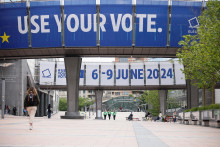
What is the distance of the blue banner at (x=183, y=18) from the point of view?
29922mm

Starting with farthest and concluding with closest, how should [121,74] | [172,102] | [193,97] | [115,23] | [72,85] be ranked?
1. [172,102]
2. [121,74]
3. [193,97]
4. [72,85]
5. [115,23]

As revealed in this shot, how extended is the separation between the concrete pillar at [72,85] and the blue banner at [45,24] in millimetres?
2981

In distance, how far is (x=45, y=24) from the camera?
2986 cm

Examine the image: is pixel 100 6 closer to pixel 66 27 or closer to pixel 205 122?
pixel 66 27

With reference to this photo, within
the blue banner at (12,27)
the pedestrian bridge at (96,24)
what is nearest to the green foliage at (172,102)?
the pedestrian bridge at (96,24)

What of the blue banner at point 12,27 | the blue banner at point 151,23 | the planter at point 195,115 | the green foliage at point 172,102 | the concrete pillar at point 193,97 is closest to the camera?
the planter at point 195,115

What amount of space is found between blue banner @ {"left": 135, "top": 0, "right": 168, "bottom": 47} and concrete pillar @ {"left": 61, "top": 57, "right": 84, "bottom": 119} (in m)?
6.51

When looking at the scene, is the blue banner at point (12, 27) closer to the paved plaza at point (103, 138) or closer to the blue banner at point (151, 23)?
the blue banner at point (151, 23)

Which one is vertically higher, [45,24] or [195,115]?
[45,24]

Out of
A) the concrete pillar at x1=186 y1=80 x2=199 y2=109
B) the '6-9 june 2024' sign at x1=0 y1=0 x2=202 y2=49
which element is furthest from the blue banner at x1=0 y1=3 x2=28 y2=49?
the concrete pillar at x1=186 y1=80 x2=199 y2=109

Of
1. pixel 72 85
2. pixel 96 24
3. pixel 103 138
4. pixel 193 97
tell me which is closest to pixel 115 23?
pixel 96 24

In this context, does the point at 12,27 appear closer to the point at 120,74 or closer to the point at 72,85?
the point at 72,85

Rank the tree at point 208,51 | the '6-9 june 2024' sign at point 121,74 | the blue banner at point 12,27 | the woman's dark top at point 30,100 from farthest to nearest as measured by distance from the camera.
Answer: the '6-9 june 2024' sign at point 121,74, the blue banner at point 12,27, the tree at point 208,51, the woman's dark top at point 30,100

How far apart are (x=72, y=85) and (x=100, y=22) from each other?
6945 millimetres
